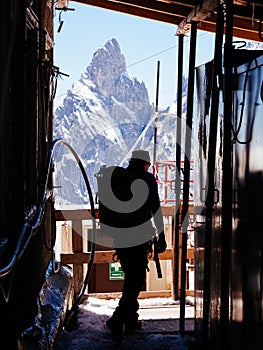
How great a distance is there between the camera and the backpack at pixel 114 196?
5.47 metres

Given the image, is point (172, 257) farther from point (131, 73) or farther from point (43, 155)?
point (131, 73)

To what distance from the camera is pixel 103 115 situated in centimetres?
4972

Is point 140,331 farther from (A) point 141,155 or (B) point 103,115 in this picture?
(B) point 103,115

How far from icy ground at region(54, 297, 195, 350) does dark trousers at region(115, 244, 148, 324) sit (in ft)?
0.88

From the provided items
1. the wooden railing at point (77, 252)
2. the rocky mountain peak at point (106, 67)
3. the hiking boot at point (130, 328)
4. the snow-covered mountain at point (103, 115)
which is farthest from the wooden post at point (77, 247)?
the rocky mountain peak at point (106, 67)

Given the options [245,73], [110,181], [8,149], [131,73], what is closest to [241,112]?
[245,73]

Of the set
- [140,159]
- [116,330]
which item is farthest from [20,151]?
[116,330]

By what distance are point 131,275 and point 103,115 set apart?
44667 millimetres

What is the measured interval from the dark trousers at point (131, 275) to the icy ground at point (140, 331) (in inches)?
10.6

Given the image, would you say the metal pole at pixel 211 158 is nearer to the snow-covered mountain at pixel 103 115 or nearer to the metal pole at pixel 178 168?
the metal pole at pixel 178 168

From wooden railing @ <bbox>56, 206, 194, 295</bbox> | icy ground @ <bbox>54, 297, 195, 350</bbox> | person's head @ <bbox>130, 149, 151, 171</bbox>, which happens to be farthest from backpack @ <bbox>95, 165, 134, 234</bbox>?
wooden railing @ <bbox>56, 206, 194, 295</bbox>

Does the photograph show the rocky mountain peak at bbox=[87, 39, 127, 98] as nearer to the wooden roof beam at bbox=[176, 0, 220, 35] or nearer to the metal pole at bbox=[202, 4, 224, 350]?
the wooden roof beam at bbox=[176, 0, 220, 35]

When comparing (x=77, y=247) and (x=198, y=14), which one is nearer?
(x=198, y=14)

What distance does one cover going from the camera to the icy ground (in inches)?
210
